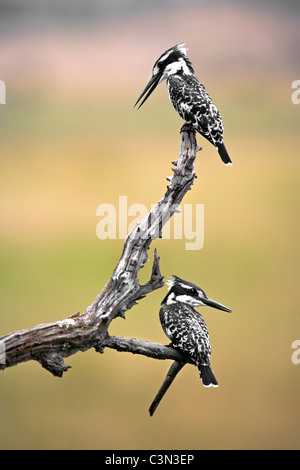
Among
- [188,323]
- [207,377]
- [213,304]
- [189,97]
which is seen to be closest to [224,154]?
[189,97]

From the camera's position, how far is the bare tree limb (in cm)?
264

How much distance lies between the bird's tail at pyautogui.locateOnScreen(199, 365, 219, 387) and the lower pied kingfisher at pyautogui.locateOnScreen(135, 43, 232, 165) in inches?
40.4

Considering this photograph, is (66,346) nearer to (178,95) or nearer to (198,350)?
(198,350)

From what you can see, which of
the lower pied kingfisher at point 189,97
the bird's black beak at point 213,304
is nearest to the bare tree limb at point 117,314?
the lower pied kingfisher at point 189,97

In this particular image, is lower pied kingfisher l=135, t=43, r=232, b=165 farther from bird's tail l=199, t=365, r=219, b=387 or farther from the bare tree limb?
bird's tail l=199, t=365, r=219, b=387

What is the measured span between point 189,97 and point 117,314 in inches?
45.3

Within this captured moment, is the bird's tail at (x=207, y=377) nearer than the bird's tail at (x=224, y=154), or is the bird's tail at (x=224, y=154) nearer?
the bird's tail at (x=207, y=377)

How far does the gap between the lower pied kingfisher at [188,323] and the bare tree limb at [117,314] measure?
0.11m

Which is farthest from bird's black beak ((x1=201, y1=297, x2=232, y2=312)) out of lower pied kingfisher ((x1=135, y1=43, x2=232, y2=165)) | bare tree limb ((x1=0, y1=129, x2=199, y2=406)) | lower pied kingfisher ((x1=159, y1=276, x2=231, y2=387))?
lower pied kingfisher ((x1=135, y1=43, x2=232, y2=165))

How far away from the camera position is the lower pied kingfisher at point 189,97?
2.96m

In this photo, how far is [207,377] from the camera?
2.80 meters

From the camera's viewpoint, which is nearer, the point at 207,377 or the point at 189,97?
the point at 207,377

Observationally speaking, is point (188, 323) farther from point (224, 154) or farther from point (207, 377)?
point (224, 154)

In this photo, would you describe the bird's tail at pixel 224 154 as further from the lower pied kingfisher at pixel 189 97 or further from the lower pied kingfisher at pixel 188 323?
the lower pied kingfisher at pixel 188 323
